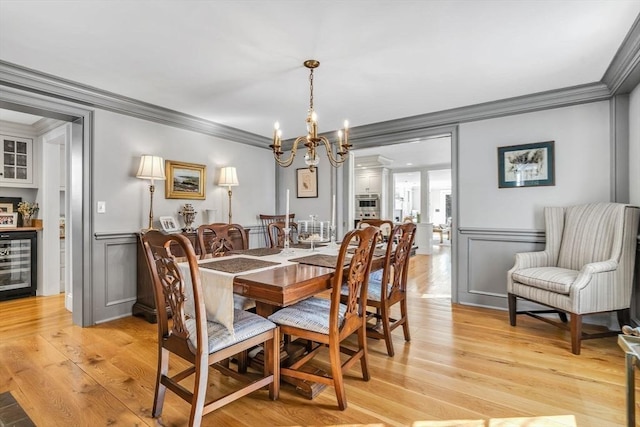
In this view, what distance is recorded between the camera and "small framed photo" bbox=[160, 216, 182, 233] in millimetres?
3582

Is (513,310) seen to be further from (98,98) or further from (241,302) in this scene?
(98,98)

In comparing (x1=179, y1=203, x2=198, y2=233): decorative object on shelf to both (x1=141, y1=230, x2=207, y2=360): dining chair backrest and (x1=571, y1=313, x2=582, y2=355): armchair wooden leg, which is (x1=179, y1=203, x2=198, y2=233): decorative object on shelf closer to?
(x1=141, y1=230, x2=207, y2=360): dining chair backrest

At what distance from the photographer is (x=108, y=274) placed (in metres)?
3.21

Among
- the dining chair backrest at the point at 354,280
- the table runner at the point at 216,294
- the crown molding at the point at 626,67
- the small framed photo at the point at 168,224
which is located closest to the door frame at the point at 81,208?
the small framed photo at the point at 168,224

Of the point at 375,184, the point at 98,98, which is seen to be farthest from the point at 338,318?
the point at 375,184

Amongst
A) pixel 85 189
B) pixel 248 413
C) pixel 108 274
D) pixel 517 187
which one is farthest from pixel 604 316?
pixel 85 189

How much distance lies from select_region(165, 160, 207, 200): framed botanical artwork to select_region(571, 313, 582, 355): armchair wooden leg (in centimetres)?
395

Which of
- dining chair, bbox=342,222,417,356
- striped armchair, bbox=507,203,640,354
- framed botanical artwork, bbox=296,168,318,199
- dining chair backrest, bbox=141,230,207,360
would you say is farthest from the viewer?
framed botanical artwork, bbox=296,168,318,199

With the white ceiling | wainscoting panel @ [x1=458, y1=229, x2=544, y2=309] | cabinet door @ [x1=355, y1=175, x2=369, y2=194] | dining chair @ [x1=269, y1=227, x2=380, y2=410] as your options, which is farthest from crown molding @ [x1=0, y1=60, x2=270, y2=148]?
cabinet door @ [x1=355, y1=175, x2=369, y2=194]

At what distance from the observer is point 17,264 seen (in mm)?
3975

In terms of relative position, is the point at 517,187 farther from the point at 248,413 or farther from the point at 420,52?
the point at 248,413

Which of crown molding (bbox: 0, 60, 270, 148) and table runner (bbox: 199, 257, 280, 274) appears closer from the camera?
table runner (bbox: 199, 257, 280, 274)

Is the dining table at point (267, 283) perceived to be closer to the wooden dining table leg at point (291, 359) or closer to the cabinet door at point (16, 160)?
the wooden dining table leg at point (291, 359)

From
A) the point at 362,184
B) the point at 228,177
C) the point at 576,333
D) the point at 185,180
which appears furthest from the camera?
the point at 362,184
